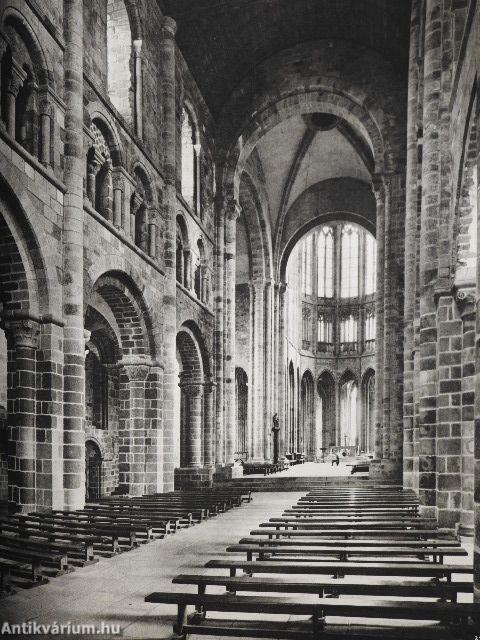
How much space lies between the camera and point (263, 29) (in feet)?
70.3

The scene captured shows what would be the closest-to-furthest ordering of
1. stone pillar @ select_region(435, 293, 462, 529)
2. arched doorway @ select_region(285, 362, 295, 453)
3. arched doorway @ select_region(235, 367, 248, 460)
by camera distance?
stone pillar @ select_region(435, 293, 462, 529), arched doorway @ select_region(235, 367, 248, 460), arched doorway @ select_region(285, 362, 295, 453)

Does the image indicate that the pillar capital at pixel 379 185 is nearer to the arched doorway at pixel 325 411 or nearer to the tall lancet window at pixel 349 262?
the tall lancet window at pixel 349 262

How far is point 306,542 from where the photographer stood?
689cm

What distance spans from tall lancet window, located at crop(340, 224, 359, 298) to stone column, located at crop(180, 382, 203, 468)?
26732mm

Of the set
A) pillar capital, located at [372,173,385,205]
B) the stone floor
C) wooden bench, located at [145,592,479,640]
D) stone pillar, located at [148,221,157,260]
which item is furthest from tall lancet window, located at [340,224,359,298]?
wooden bench, located at [145,592,479,640]

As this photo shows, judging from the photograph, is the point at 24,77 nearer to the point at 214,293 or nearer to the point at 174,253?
the point at 174,253

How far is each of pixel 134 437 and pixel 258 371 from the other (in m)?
15.8

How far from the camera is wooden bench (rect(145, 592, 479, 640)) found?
4.10m

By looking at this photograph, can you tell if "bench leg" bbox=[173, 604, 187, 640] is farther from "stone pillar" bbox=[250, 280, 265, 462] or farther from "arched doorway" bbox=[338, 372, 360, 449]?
"arched doorway" bbox=[338, 372, 360, 449]

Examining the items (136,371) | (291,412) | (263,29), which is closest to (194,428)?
(136,371)

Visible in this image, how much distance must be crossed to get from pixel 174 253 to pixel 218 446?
295 inches

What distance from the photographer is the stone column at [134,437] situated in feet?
53.6

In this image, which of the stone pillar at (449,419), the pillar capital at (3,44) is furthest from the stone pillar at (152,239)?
the stone pillar at (449,419)

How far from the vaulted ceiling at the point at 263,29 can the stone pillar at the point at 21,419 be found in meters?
12.0
